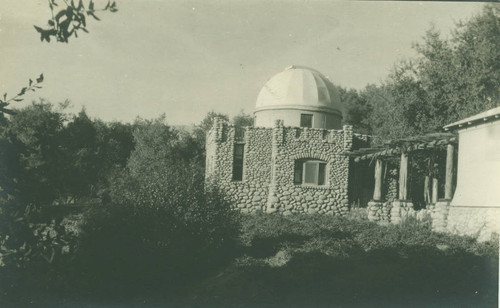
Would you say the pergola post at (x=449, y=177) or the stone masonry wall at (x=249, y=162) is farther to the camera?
the stone masonry wall at (x=249, y=162)

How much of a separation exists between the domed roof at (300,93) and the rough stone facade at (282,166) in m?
2.40

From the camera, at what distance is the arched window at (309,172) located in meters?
25.8

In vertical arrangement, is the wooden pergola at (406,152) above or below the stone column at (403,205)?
above

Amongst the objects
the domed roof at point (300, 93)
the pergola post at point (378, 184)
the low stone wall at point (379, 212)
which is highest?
the domed roof at point (300, 93)

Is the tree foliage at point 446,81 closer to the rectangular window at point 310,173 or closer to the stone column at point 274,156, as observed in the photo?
the rectangular window at point 310,173

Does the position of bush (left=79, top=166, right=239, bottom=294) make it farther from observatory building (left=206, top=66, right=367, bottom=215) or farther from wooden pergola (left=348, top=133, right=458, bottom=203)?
observatory building (left=206, top=66, right=367, bottom=215)

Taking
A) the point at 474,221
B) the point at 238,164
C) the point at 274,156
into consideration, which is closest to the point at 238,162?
the point at 238,164

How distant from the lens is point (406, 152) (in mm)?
20391

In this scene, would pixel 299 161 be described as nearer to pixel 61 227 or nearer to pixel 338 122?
pixel 338 122

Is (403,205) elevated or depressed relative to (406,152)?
depressed

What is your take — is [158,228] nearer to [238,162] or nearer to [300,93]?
[238,162]

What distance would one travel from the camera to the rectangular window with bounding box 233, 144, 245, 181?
26.4m

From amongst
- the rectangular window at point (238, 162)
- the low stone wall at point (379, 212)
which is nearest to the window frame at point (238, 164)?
the rectangular window at point (238, 162)

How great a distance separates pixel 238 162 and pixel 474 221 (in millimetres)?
14381
